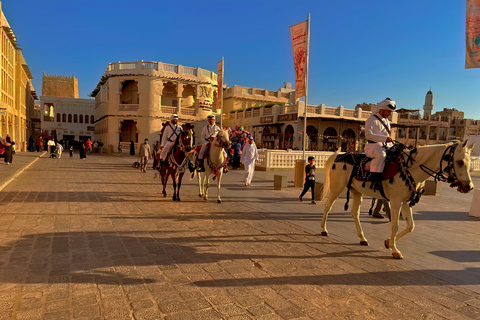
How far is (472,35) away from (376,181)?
6.41 m

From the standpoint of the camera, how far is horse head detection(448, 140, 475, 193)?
4.20 metres

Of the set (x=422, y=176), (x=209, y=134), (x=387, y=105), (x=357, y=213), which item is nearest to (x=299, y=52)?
(x=209, y=134)

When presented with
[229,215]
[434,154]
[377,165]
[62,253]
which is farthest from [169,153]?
[434,154]

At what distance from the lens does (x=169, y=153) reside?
8891mm

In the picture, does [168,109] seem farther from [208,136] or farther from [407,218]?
[407,218]

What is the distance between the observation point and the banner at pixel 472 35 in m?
8.02

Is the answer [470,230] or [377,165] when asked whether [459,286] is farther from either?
[470,230]

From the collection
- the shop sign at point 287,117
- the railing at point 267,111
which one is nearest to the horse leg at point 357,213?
the shop sign at point 287,117

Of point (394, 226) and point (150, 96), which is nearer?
point (394, 226)

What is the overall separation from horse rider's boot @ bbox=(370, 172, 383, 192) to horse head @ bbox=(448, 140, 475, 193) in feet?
3.13

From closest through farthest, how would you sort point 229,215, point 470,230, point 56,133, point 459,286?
point 459,286, point 470,230, point 229,215, point 56,133

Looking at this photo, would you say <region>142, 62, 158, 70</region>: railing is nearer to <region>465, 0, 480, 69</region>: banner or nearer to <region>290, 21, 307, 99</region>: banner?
<region>290, 21, 307, 99</region>: banner

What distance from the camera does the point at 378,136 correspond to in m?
4.92

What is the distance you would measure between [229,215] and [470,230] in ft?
17.6
